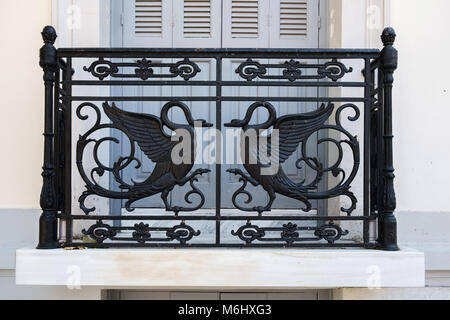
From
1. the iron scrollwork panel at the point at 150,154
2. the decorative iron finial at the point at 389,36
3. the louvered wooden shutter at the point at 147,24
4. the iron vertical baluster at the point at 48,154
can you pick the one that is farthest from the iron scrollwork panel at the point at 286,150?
the louvered wooden shutter at the point at 147,24

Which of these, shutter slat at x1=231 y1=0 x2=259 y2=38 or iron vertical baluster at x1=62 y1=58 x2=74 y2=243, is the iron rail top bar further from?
shutter slat at x1=231 y1=0 x2=259 y2=38

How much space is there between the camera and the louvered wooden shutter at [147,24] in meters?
3.93

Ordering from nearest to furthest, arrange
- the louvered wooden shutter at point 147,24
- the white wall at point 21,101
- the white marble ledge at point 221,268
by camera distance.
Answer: the white marble ledge at point 221,268 < the white wall at point 21,101 < the louvered wooden shutter at point 147,24

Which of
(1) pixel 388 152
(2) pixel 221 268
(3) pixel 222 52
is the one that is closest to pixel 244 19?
(3) pixel 222 52

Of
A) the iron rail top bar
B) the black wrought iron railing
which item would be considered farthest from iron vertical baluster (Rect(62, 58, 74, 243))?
the iron rail top bar

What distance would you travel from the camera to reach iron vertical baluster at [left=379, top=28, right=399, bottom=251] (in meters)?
3.01

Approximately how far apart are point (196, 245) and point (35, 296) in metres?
1.42

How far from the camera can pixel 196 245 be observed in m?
3.09

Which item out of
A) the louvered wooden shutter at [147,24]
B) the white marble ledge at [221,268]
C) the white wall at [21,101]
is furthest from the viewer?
the louvered wooden shutter at [147,24]

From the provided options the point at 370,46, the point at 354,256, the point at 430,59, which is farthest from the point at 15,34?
the point at 430,59

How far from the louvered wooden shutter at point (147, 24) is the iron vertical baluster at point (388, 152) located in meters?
1.77

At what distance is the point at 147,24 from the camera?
12.9 ft

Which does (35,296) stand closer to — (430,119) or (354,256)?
(354,256)

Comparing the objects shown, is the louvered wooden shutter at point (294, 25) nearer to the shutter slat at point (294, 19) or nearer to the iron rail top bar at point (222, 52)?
the shutter slat at point (294, 19)
